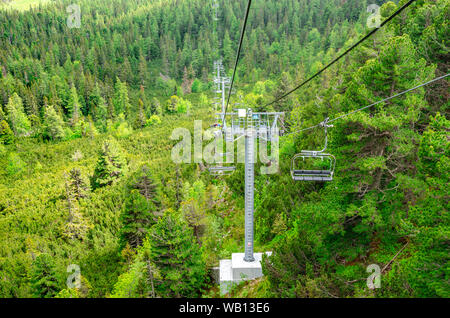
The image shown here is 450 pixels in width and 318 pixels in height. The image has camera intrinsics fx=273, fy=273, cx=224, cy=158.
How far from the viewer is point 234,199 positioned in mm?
24281

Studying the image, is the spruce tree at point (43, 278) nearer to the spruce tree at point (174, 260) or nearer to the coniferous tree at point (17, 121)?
the spruce tree at point (174, 260)

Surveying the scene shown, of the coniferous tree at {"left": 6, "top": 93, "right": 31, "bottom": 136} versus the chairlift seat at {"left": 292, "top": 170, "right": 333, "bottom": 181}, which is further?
the coniferous tree at {"left": 6, "top": 93, "right": 31, "bottom": 136}

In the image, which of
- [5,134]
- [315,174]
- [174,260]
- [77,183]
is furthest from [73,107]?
[315,174]

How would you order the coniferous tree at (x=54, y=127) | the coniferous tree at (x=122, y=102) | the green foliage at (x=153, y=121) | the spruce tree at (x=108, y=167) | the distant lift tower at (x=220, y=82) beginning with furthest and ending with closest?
the coniferous tree at (x=122, y=102) → the green foliage at (x=153, y=121) → the coniferous tree at (x=54, y=127) → the spruce tree at (x=108, y=167) → the distant lift tower at (x=220, y=82)

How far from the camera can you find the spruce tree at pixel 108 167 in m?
34.8

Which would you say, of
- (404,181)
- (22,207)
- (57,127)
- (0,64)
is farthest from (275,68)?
(0,64)

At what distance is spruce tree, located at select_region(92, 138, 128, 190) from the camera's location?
34812mm

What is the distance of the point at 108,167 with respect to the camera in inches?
1371

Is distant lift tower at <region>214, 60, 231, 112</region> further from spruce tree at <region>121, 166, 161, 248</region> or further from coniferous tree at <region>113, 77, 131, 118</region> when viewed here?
coniferous tree at <region>113, 77, 131, 118</region>

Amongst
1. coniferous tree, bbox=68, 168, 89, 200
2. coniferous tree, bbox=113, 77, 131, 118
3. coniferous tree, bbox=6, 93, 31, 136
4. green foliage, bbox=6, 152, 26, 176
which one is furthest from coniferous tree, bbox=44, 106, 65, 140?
coniferous tree, bbox=68, 168, 89, 200
